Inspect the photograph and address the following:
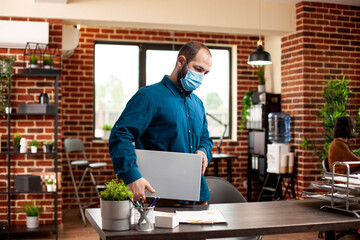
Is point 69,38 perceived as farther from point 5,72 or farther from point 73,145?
point 73,145

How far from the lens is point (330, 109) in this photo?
18.2 ft

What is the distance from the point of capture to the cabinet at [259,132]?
6.16 m

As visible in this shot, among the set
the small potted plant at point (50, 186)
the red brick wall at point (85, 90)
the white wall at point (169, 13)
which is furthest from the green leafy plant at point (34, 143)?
the red brick wall at point (85, 90)

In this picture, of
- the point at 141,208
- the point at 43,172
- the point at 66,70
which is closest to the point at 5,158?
the point at 43,172

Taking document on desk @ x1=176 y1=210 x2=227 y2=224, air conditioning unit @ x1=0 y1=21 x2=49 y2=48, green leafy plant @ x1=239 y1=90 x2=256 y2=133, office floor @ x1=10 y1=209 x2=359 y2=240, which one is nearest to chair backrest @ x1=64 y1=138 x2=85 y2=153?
office floor @ x1=10 y1=209 x2=359 y2=240

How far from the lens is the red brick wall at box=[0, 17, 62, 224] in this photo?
503 centimetres

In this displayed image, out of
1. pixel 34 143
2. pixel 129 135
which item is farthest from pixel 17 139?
pixel 129 135

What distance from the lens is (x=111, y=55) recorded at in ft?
22.3

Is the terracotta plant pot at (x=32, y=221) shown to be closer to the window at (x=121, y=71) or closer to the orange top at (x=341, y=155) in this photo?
the window at (x=121, y=71)

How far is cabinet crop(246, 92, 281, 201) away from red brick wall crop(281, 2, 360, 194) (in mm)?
328

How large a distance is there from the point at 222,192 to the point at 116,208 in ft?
4.62

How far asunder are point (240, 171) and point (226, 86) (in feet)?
4.42

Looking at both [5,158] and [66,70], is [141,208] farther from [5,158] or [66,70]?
[66,70]

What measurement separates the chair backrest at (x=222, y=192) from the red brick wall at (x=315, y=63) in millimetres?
2853
